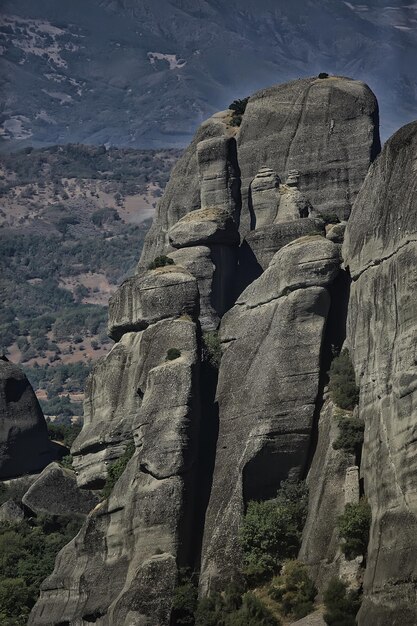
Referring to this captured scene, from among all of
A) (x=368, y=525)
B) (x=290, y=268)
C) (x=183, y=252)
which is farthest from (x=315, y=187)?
(x=368, y=525)

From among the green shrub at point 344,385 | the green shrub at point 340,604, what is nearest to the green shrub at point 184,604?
the green shrub at point 340,604

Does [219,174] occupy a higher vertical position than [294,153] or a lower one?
lower

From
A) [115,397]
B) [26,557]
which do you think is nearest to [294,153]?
[115,397]

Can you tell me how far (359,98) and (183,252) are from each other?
50.5ft

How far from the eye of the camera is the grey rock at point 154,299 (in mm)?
90938

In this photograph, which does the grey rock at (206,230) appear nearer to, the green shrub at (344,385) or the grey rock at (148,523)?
the grey rock at (148,523)

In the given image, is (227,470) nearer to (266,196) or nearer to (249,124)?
(266,196)

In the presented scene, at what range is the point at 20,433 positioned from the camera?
381 feet

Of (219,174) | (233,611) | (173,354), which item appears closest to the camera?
(233,611)

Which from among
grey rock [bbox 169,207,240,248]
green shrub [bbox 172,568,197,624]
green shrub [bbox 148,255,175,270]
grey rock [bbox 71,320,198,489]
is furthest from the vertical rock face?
grey rock [bbox 169,207,240,248]

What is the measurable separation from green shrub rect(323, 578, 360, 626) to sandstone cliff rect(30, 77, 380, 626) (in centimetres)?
514

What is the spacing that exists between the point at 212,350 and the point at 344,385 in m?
11.5

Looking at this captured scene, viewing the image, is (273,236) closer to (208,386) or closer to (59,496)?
(208,386)

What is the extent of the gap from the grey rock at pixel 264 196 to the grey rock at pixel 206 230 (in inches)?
114
